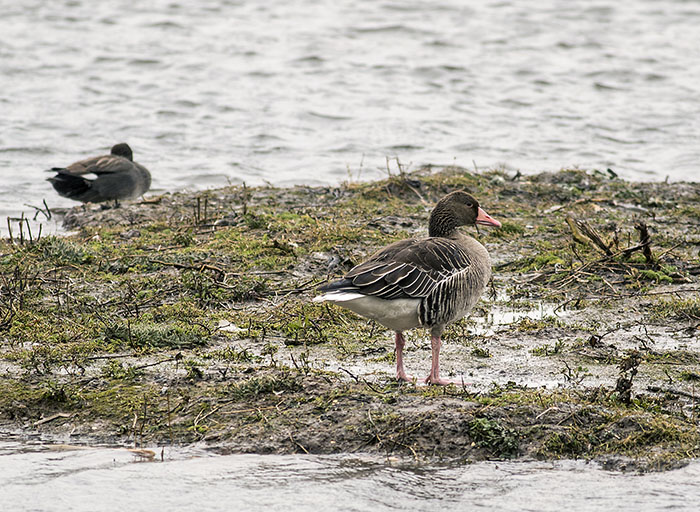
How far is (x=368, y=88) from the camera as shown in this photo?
21.1m

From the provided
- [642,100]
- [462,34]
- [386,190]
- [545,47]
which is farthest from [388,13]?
[386,190]

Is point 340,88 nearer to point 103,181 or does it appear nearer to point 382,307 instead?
point 103,181

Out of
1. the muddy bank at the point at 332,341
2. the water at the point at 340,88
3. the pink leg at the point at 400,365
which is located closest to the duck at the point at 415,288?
the pink leg at the point at 400,365

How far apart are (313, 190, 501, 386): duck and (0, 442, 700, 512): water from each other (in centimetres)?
121

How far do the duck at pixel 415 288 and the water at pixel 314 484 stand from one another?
1.21 meters

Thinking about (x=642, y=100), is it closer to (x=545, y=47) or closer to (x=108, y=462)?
(x=545, y=47)

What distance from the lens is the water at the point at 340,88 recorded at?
16.6 metres

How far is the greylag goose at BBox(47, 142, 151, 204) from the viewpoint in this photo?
44.0 ft

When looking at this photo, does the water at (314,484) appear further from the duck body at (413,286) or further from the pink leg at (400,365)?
the duck body at (413,286)

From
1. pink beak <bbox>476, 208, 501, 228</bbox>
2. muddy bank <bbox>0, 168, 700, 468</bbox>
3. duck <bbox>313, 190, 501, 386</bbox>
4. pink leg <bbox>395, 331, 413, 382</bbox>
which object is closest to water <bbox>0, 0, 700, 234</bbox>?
muddy bank <bbox>0, 168, 700, 468</bbox>

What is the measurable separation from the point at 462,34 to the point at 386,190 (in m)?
14.2

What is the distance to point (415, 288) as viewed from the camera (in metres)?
6.82

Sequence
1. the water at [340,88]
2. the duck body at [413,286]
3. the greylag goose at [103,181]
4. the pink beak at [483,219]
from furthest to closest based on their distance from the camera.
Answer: the water at [340,88]
the greylag goose at [103,181]
the pink beak at [483,219]
the duck body at [413,286]

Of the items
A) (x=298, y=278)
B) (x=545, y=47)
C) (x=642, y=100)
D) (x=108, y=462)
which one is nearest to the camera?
(x=108, y=462)
